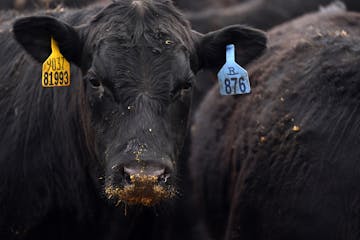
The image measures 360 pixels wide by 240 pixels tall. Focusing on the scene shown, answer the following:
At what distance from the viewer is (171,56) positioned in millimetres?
5516

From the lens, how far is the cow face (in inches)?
202

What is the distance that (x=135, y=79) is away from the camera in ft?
17.7

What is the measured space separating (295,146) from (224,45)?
0.90 metres

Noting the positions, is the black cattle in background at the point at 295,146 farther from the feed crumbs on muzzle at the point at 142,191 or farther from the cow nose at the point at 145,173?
the cow nose at the point at 145,173

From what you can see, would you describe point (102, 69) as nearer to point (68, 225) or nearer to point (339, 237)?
point (68, 225)

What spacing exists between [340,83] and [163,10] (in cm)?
139

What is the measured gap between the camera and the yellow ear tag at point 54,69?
5.77 meters

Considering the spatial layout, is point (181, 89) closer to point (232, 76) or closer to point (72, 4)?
point (232, 76)

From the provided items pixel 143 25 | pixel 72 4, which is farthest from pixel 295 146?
pixel 72 4

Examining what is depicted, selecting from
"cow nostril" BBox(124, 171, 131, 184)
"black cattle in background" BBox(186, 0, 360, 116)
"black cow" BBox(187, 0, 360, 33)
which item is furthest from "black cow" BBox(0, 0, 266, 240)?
"black cow" BBox(187, 0, 360, 33)

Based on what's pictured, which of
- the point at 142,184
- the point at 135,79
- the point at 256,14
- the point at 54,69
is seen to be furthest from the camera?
the point at 256,14

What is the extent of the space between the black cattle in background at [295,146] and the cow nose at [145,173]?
123 cm

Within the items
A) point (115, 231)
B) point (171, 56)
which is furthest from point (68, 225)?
point (171, 56)

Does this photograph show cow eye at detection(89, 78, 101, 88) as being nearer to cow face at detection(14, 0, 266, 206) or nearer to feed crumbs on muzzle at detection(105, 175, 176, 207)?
cow face at detection(14, 0, 266, 206)
